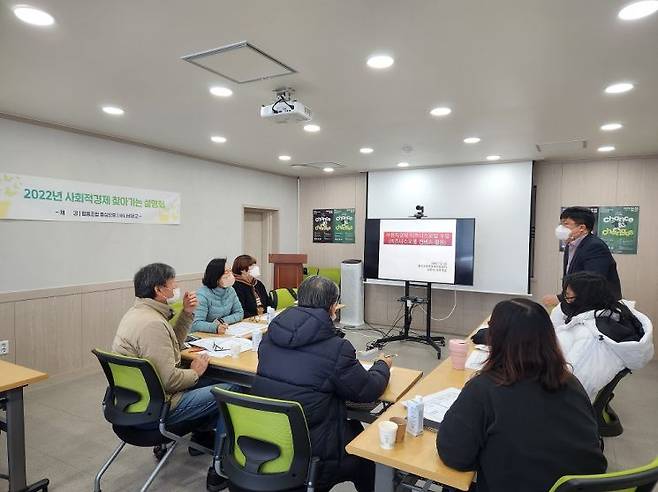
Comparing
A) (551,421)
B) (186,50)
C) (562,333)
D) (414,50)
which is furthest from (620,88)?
(186,50)

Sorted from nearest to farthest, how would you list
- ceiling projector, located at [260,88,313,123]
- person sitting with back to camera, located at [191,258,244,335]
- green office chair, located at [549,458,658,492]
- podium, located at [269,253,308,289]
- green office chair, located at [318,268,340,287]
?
green office chair, located at [549,458,658,492] → ceiling projector, located at [260,88,313,123] → person sitting with back to camera, located at [191,258,244,335] → podium, located at [269,253,308,289] → green office chair, located at [318,268,340,287]

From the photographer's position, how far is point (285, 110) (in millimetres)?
2787

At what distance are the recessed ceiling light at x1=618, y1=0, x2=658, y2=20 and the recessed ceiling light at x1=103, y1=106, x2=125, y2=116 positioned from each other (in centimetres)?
344

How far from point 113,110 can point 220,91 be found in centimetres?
116

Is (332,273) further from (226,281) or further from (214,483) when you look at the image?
(214,483)

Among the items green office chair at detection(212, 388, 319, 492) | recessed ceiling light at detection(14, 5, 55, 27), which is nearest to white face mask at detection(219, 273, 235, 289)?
green office chair at detection(212, 388, 319, 492)

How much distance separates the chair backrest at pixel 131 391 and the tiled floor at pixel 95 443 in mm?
589

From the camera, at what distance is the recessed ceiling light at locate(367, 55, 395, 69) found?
233 centimetres

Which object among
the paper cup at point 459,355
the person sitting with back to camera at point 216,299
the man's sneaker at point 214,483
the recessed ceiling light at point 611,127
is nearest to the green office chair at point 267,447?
the man's sneaker at point 214,483

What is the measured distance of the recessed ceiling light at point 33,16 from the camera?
1.87 meters

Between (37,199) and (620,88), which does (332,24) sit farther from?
(37,199)

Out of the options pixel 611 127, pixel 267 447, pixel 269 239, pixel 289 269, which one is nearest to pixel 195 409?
pixel 267 447

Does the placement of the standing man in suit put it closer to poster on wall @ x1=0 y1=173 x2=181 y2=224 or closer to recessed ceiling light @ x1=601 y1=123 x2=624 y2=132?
recessed ceiling light @ x1=601 y1=123 x2=624 y2=132

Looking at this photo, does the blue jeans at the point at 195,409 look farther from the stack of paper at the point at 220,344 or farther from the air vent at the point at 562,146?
the air vent at the point at 562,146
